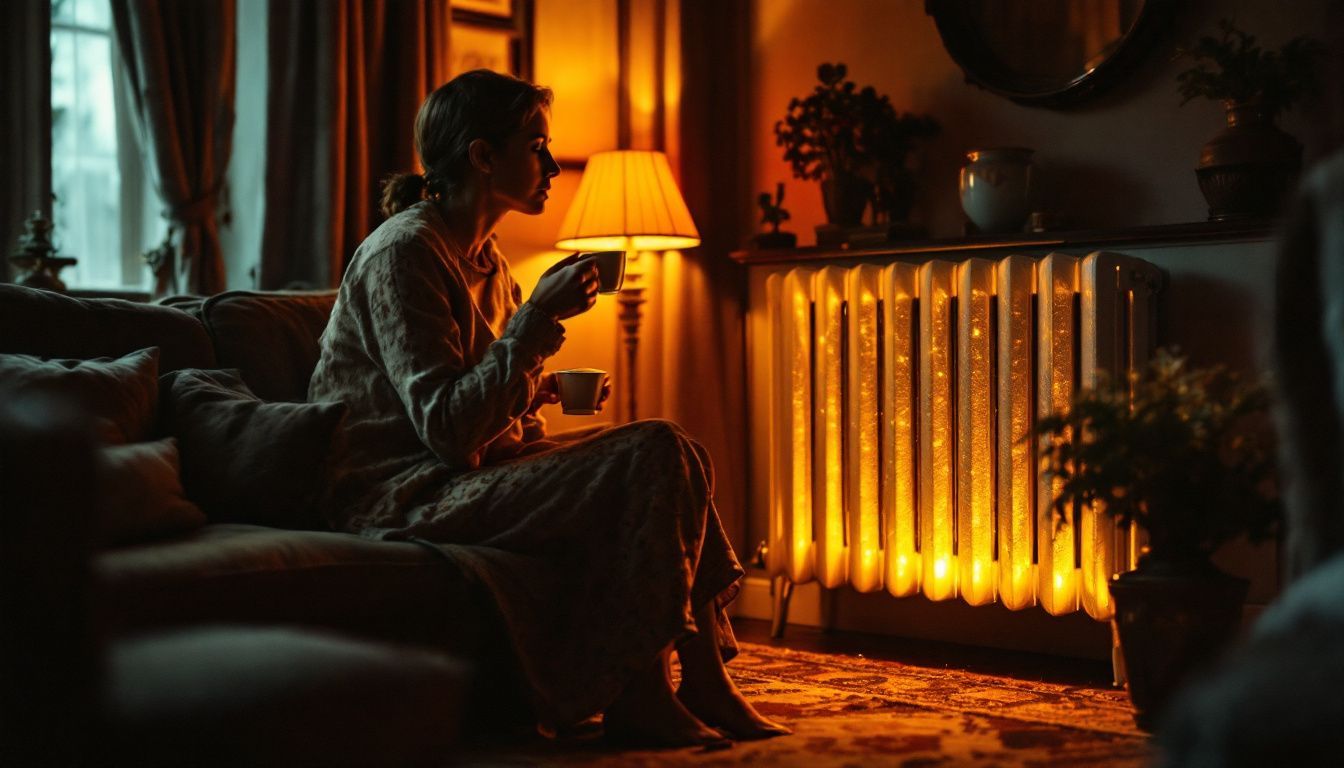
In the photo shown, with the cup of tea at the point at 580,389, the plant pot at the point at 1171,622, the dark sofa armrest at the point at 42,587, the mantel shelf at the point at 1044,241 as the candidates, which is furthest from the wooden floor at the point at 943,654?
the dark sofa armrest at the point at 42,587

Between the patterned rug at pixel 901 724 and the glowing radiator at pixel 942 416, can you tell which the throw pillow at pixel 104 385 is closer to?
the patterned rug at pixel 901 724

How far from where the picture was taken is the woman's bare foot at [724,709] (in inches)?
89.3

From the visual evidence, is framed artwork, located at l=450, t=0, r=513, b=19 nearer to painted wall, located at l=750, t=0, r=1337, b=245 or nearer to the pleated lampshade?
the pleated lampshade

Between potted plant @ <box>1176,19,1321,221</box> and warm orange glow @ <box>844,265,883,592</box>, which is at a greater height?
potted plant @ <box>1176,19,1321,221</box>

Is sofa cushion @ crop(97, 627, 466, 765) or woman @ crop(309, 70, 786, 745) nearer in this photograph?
sofa cushion @ crop(97, 627, 466, 765)

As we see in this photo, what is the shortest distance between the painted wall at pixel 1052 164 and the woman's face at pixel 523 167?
1.26 meters

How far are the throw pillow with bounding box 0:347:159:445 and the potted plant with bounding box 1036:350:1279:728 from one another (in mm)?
1451

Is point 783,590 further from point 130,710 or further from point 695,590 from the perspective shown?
point 130,710

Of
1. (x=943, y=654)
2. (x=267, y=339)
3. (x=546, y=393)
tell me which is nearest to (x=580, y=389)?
(x=546, y=393)

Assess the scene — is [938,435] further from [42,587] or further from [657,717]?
[42,587]

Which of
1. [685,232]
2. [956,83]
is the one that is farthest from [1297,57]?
[685,232]

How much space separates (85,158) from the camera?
330 cm

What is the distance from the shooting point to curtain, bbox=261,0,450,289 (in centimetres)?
324

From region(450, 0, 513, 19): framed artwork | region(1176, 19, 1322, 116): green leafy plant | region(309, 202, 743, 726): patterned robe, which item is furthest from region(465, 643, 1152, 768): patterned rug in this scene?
region(450, 0, 513, 19): framed artwork
